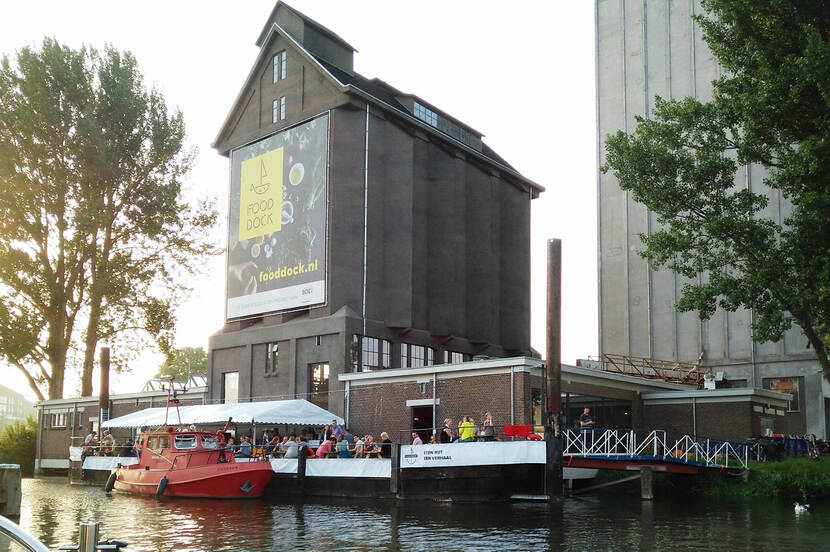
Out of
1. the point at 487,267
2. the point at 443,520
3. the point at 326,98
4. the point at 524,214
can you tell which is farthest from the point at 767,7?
the point at 524,214

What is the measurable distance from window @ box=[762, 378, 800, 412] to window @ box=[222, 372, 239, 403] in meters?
30.3

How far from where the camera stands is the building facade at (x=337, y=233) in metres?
46.6

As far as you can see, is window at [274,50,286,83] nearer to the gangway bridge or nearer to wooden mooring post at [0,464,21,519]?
the gangway bridge

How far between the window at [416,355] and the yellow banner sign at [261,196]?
9.85 metres

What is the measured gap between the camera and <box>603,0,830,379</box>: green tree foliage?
2933 cm

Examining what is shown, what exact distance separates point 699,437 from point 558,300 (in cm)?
1475

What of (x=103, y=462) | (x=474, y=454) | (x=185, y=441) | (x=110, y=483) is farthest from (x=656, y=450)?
(x=103, y=462)

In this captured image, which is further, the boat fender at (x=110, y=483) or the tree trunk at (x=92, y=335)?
the tree trunk at (x=92, y=335)

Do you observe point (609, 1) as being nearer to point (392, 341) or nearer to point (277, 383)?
point (392, 341)

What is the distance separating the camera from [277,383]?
4800 centimetres

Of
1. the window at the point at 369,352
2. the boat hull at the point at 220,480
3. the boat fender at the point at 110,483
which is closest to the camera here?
the boat hull at the point at 220,480

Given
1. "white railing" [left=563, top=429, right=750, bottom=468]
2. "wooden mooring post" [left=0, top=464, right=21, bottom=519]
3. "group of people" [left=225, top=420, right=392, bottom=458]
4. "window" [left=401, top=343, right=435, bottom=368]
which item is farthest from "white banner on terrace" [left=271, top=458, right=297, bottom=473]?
"window" [left=401, top=343, right=435, bottom=368]

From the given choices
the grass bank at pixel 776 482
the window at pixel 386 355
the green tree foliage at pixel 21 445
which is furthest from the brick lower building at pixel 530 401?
the green tree foliage at pixel 21 445

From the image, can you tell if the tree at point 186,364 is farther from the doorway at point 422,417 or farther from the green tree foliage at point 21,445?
the doorway at point 422,417
